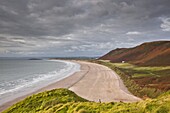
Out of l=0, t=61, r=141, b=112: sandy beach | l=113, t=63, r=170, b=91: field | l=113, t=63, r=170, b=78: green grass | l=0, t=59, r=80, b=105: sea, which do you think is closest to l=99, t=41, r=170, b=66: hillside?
l=113, t=63, r=170, b=78: green grass

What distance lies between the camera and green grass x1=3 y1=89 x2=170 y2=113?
19.8 feet

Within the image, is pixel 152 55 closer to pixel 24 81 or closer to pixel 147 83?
pixel 147 83

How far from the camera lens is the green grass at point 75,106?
6040mm

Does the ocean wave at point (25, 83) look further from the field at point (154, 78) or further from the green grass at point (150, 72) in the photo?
the field at point (154, 78)

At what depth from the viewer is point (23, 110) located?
8.16m

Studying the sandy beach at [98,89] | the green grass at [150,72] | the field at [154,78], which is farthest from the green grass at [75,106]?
the green grass at [150,72]

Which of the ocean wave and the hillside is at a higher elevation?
the hillside

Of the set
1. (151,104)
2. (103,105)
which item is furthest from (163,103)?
(103,105)

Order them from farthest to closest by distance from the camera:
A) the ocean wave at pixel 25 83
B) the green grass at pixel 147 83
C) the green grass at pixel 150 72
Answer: the green grass at pixel 150 72, the ocean wave at pixel 25 83, the green grass at pixel 147 83

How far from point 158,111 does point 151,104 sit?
51 cm

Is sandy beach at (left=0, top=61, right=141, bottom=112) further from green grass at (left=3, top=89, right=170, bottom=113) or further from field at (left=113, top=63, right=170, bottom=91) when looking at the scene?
green grass at (left=3, top=89, right=170, bottom=113)

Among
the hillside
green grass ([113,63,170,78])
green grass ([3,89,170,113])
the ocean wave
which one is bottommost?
the ocean wave

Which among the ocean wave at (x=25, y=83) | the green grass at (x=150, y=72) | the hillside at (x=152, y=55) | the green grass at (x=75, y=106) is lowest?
the ocean wave at (x=25, y=83)

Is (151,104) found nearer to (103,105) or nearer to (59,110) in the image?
(103,105)
